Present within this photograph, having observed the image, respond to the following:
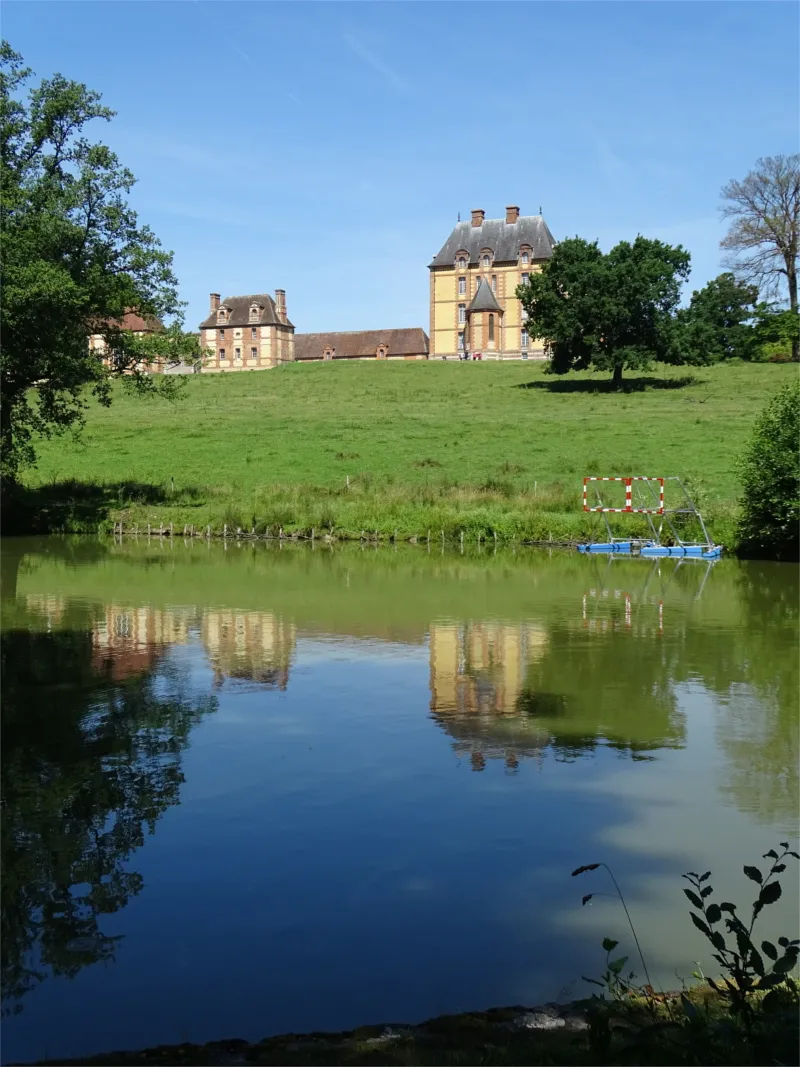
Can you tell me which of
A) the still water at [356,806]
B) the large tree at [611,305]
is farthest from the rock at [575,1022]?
the large tree at [611,305]

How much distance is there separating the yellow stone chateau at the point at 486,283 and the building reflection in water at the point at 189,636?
265 ft

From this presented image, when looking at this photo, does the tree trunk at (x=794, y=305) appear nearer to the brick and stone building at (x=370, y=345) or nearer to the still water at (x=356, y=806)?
the brick and stone building at (x=370, y=345)

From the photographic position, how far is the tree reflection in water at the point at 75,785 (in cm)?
641

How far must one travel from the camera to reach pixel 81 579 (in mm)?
23469

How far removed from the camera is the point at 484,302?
96500 millimetres

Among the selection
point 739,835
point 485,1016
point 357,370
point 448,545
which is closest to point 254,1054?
point 485,1016

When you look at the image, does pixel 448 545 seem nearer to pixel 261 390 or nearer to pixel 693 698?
pixel 693 698

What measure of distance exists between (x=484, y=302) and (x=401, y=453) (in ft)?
186

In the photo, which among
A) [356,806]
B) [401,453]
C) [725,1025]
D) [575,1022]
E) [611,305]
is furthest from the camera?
[611,305]

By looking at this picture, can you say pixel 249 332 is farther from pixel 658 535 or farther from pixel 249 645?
pixel 249 645

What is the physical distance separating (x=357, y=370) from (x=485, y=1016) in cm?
7338

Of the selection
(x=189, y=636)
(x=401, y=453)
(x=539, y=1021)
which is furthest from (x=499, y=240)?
(x=539, y=1021)

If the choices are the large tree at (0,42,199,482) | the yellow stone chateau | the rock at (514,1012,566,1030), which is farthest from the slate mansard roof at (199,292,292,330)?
the rock at (514,1012,566,1030)

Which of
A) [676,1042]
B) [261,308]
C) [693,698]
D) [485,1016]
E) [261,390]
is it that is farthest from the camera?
[261,308]
